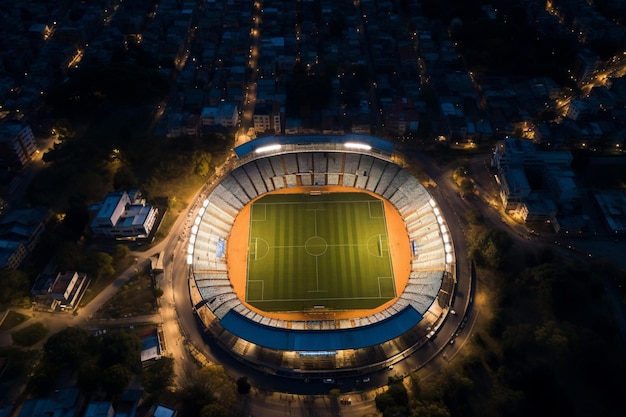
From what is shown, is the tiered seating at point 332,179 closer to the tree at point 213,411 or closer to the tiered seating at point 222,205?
the tiered seating at point 222,205

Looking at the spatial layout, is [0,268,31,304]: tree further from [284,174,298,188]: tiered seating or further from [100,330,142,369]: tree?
[284,174,298,188]: tiered seating

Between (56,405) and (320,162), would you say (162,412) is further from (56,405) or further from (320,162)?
(320,162)

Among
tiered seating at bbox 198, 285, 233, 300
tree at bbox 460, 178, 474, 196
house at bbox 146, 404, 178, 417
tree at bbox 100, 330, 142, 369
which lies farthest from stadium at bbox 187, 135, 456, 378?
house at bbox 146, 404, 178, 417

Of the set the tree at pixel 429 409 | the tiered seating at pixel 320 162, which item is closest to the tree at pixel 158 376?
the tree at pixel 429 409

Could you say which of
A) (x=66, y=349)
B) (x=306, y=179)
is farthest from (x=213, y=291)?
(x=306, y=179)

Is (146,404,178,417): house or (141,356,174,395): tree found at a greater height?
(141,356,174,395): tree

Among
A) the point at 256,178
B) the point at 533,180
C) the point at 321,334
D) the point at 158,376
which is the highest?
the point at 256,178

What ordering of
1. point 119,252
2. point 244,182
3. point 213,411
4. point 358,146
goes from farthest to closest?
1. point 358,146
2. point 244,182
3. point 119,252
4. point 213,411

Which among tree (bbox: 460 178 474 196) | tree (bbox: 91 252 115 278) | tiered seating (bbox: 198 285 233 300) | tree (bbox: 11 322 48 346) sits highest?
tree (bbox: 460 178 474 196)
